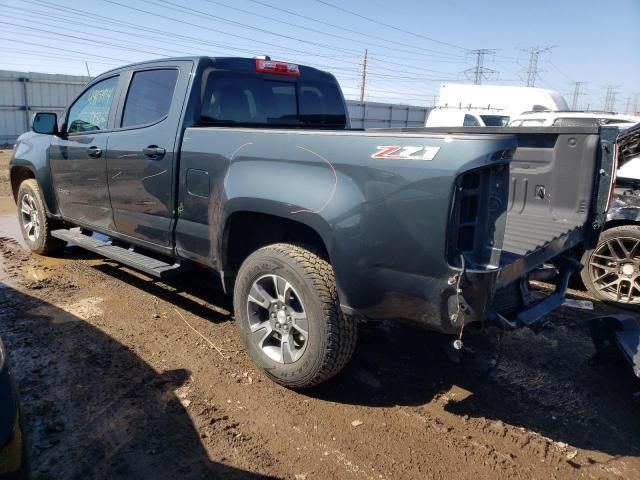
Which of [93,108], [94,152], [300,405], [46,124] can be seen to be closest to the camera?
[300,405]

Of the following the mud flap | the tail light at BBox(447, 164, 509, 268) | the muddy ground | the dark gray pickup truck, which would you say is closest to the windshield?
the dark gray pickup truck

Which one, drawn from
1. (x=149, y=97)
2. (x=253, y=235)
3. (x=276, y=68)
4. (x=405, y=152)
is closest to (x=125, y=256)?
(x=149, y=97)

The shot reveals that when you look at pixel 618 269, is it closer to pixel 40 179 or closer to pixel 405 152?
pixel 405 152

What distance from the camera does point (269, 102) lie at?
4285 mm

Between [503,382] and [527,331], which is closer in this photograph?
[503,382]

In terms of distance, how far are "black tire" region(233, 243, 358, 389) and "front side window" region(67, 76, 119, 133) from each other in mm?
2467

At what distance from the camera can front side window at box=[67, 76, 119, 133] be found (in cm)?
470

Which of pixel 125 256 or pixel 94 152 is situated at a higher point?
pixel 94 152

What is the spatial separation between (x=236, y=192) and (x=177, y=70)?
1.35 m

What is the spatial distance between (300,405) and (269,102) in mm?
2474

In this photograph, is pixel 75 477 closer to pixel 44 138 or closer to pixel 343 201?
pixel 343 201

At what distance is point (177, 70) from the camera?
13.0ft

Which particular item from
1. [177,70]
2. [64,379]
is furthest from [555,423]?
[177,70]

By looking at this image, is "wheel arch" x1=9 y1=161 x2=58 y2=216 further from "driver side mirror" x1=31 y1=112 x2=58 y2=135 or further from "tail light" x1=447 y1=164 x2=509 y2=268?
"tail light" x1=447 y1=164 x2=509 y2=268
